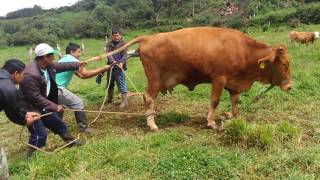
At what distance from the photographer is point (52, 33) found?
193ft

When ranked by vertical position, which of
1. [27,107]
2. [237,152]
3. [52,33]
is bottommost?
[52,33]

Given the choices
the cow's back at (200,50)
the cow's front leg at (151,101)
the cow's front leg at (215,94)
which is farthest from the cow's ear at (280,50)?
the cow's front leg at (151,101)

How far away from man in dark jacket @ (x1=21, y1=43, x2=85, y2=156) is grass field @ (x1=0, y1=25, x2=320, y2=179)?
391 millimetres

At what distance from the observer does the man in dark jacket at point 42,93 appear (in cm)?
714

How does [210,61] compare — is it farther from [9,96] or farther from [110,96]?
[9,96]

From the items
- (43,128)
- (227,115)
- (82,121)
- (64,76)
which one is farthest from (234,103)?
(43,128)

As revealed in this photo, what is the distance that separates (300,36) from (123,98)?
1436cm

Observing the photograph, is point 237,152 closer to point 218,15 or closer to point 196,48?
point 196,48

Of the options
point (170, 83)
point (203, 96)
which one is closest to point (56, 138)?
point (170, 83)

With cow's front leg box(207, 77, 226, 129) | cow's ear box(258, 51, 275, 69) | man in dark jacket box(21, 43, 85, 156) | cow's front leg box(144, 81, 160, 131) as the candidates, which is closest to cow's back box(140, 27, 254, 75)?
cow's front leg box(207, 77, 226, 129)

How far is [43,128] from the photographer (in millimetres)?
7430

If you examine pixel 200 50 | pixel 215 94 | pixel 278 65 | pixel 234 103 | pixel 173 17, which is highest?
pixel 200 50

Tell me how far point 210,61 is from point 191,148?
88.8 inches

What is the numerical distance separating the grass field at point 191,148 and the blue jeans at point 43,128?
0.32 metres
